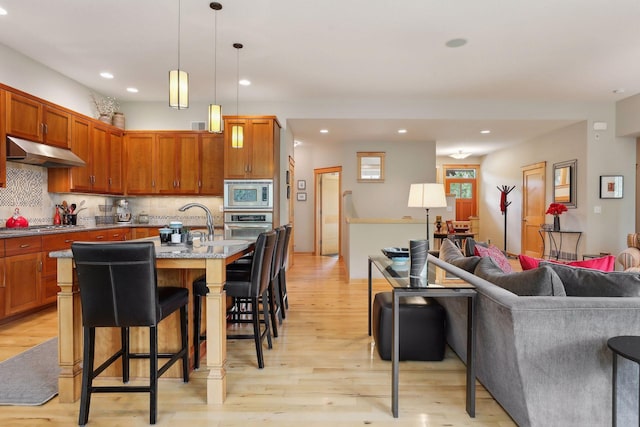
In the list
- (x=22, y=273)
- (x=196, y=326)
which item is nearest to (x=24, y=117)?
(x=22, y=273)

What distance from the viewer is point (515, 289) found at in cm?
180

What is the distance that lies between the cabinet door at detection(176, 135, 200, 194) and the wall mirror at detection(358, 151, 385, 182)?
3536 mm

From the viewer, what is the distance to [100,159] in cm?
507

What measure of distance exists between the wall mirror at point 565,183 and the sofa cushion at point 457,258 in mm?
4298

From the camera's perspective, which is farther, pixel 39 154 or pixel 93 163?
pixel 93 163

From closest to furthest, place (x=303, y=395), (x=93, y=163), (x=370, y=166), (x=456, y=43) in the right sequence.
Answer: (x=303, y=395), (x=456, y=43), (x=93, y=163), (x=370, y=166)

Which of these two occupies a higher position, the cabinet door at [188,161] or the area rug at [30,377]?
the cabinet door at [188,161]

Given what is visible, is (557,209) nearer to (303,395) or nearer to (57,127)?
(303,395)

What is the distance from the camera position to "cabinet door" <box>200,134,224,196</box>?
552cm

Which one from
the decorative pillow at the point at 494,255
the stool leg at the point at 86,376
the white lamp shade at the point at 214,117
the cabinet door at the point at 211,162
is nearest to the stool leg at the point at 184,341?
the stool leg at the point at 86,376

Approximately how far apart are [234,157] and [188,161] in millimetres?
901

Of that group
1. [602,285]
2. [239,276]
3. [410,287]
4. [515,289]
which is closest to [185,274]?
[239,276]

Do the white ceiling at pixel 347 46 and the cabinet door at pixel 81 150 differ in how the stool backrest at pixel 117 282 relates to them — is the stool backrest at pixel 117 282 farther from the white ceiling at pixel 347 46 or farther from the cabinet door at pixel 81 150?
the cabinet door at pixel 81 150

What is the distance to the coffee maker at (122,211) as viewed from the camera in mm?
5648
